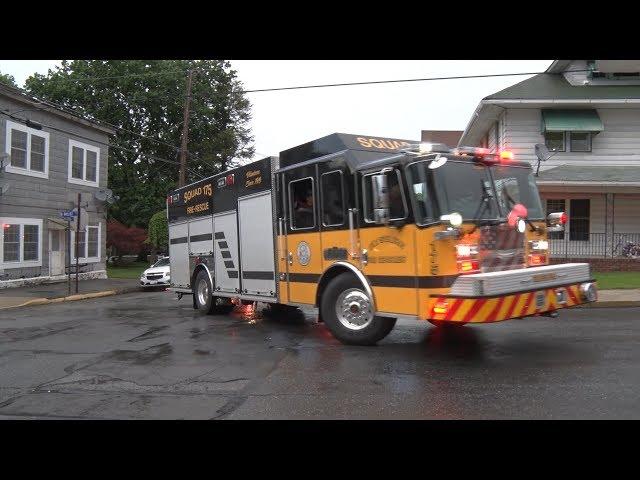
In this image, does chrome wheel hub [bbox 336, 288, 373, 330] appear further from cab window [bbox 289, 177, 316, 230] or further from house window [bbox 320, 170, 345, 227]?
cab window [bbox 289, 177, 316, 230]

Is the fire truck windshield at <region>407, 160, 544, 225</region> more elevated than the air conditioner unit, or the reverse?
the air conditioner unit

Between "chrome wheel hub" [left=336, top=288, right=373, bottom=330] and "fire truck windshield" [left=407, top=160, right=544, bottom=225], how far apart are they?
5.01 feet

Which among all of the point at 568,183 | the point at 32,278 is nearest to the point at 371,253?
the point at 568,183

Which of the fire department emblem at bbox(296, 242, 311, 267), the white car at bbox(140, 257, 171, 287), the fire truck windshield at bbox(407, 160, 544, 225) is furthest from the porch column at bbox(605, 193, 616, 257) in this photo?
the white car at bbox(140, 257, 171, 287)

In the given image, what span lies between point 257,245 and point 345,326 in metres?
2.82

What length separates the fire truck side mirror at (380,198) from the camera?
6934 mm

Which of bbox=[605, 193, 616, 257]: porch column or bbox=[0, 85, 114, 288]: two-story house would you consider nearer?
bbox=[605, 193, 616, 257]: porch column

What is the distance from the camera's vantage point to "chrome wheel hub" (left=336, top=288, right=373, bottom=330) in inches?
299

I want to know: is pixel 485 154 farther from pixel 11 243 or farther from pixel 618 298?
pixel 11 243

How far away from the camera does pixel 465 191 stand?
6.94 meters

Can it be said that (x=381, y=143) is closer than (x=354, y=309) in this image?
No

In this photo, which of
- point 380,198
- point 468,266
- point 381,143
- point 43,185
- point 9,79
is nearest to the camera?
point 468,266

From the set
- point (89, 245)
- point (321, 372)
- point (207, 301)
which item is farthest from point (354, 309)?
point (89, 245)

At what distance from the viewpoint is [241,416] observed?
4.90 metres
